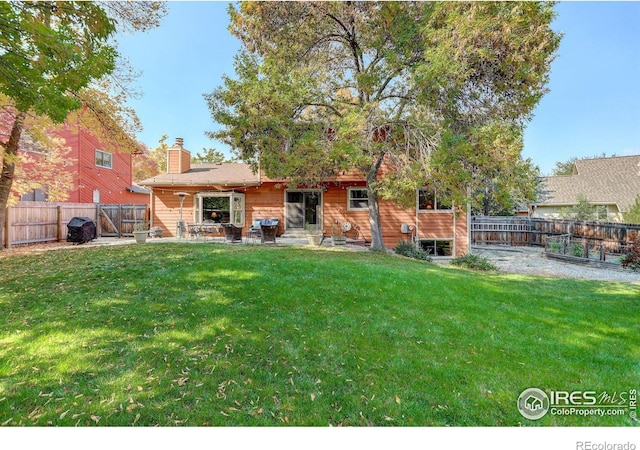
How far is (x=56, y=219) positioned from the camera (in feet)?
40.8

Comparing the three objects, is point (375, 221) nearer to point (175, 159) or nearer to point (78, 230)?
point (175, 159)

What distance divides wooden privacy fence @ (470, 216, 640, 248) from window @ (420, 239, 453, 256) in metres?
6.72

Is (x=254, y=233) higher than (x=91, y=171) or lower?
lower

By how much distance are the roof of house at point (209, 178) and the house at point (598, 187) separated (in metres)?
24.6

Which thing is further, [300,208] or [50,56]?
[300,208]

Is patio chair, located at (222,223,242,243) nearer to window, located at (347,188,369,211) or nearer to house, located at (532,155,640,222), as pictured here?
window, located at (347,188,369,211)

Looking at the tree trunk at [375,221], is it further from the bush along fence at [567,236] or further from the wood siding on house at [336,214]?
the bush along fence at [567,236]

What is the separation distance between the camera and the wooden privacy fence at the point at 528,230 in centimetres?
1505

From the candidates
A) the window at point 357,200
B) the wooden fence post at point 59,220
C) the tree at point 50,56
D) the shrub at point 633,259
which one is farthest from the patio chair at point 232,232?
the shrub at point 633,259

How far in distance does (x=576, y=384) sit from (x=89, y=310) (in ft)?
20.1

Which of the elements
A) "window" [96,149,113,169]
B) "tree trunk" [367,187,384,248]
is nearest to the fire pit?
"window" [96,149,113,169]

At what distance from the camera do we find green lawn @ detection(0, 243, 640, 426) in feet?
7.87

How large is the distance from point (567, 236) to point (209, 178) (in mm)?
18134

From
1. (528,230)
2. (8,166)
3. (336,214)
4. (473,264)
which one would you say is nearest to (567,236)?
(528,230)
